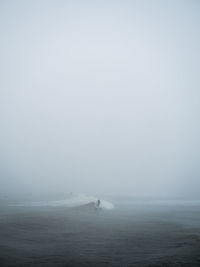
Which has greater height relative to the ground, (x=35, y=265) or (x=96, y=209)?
(x=96, y=209)

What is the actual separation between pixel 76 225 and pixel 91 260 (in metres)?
19.9

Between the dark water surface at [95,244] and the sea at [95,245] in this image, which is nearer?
the sea at [95,245]

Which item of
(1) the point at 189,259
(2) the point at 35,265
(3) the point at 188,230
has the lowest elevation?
(2) the point at 35,265

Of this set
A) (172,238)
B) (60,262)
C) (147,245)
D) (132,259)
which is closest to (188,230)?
(172,238)

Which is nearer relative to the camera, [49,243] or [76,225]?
[49,243]

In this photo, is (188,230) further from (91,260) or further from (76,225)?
(91,260)

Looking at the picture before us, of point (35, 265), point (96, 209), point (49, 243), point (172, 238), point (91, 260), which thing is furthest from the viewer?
point (96, 209)

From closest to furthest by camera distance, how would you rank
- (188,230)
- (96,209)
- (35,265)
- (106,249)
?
(35,265)
(106,249)
(188,230)
(96,209)

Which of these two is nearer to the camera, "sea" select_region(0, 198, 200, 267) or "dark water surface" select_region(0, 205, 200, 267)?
"sea" select_region(0, 198, 200, 267)

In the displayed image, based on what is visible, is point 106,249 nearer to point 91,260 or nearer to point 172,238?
point 91,260

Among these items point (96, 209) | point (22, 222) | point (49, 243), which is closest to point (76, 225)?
point (22, 222)

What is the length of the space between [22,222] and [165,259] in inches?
996

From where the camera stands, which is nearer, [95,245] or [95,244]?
[95,245]

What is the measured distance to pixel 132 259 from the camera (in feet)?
82.7
